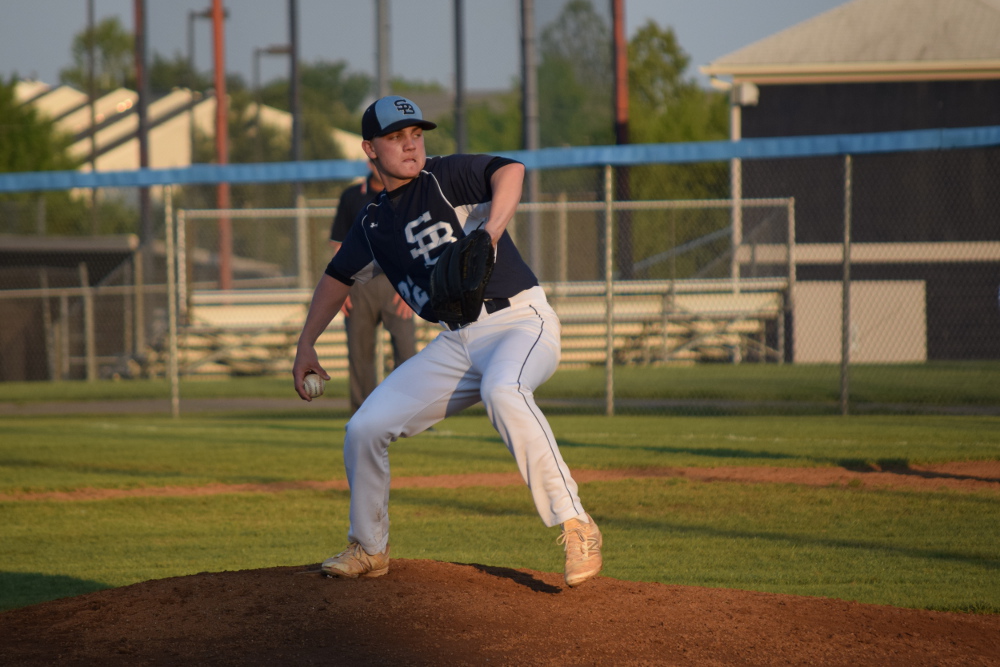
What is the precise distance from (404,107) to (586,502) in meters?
3.44

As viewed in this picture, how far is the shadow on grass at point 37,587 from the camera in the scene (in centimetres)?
463

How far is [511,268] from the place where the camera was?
4094mm

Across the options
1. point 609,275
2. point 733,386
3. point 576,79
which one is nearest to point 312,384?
point 609,275

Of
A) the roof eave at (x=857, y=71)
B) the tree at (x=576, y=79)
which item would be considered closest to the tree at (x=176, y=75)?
the tree at (x=576, y=79)

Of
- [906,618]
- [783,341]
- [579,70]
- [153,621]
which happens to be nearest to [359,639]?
[153,621]

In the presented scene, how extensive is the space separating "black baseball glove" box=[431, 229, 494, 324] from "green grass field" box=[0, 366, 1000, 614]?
5.65 ft

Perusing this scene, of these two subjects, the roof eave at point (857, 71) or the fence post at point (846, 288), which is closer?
the fence post at point (846, 288)

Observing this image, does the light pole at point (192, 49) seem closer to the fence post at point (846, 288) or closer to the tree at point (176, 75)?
the tree at point (176, 75)

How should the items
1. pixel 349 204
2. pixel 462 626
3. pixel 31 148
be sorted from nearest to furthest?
pixel 462 626, pixel 349 204, pixel 31 148

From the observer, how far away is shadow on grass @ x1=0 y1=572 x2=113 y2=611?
463 centimetres

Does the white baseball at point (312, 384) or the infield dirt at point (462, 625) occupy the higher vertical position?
the white baseball at point (312, 384)

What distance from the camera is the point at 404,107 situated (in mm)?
4016

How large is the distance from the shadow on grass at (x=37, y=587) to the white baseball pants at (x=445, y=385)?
146 cm

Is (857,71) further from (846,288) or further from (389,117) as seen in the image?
(389,117)
